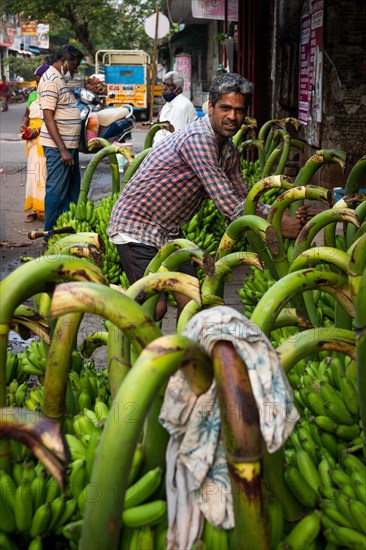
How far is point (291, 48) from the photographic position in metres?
10.3

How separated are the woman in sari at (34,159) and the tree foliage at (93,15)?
825 inches

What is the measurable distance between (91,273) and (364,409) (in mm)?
668

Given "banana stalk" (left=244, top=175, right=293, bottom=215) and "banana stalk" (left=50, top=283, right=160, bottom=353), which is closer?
"banana stalk" (left=50, top=283, right=160, bottom=353)

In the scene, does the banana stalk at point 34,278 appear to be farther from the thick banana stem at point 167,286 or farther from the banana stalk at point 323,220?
the banana stalk at point 323,220

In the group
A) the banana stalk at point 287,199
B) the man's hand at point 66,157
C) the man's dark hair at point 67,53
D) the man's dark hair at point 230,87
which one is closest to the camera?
the banana stalk at point 287,199

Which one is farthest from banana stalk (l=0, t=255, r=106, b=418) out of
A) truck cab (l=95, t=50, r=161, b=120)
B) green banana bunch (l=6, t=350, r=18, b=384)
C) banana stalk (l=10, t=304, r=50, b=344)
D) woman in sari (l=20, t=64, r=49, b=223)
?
truck cab (l=95, t=50, r=161, b=120)

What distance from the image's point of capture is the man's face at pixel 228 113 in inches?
152

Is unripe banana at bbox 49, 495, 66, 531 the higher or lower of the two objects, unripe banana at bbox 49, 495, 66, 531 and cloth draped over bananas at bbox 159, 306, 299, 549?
the lower

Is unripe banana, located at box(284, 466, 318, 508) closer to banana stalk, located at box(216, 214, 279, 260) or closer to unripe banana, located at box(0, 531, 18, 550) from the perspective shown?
unripe banana, located at box(0, 531, 18, 550)

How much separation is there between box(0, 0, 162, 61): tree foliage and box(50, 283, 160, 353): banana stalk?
29.2m

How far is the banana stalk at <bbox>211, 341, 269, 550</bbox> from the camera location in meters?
1.44

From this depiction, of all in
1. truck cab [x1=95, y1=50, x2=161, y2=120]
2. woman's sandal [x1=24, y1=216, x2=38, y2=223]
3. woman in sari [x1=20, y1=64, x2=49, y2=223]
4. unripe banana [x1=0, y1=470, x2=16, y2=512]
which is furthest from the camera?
truck cab [x1=95, y1=50, x2=161, y2=120]

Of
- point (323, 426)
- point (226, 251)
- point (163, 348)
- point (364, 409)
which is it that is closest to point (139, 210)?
point (226, 251)

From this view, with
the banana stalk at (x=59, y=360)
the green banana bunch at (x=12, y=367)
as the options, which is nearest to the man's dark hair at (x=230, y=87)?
the green banana bunch at (x=12, y=367)
